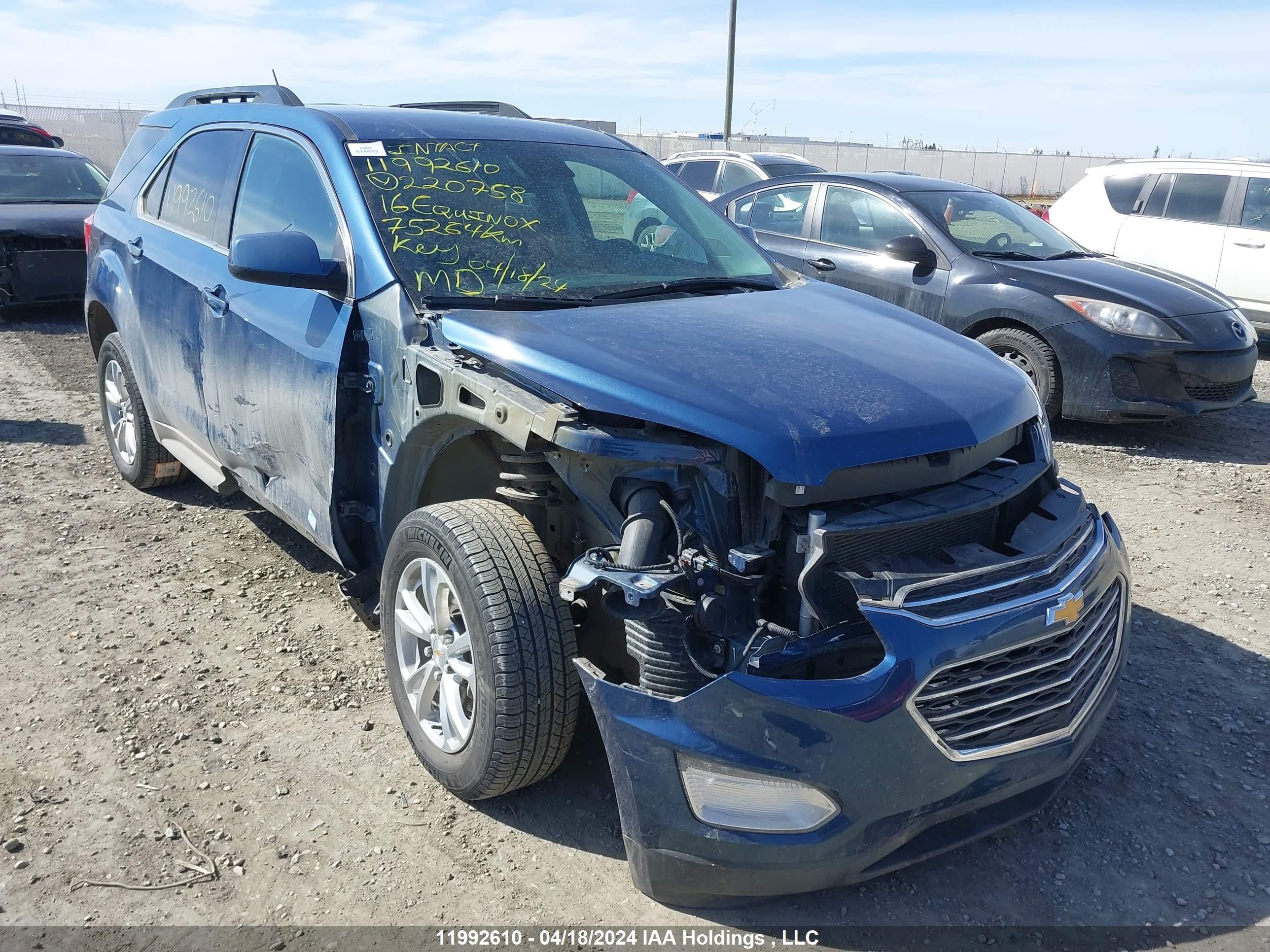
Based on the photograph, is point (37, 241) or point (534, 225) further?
point (37, 241)

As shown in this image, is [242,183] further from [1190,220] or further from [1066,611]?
[1190,220]

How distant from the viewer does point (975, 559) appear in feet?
8.32

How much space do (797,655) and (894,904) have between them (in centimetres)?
78

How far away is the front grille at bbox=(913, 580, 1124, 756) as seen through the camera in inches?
90.6

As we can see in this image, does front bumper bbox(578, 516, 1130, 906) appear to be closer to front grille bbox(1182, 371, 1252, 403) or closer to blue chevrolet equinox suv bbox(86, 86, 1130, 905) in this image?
blue chevrolet equinox suv bbox(86, 86, 1130, 905)

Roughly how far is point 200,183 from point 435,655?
2563 millimetres

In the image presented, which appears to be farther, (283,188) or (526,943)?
(283,188)

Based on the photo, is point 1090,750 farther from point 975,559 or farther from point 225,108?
point 225,108

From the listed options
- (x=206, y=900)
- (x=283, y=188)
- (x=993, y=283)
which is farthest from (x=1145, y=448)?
(x=206, y=900)

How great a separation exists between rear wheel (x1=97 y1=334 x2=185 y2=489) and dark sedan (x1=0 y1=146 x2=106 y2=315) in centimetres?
476

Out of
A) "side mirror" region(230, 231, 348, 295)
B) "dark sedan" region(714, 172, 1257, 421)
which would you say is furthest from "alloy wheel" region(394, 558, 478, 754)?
"dark sedan" region(714, 172, 1257, 421)

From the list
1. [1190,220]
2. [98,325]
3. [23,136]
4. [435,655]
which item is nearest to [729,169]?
[1190,220]

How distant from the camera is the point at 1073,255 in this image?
7410 mm

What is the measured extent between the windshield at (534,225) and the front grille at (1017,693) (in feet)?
5.42
